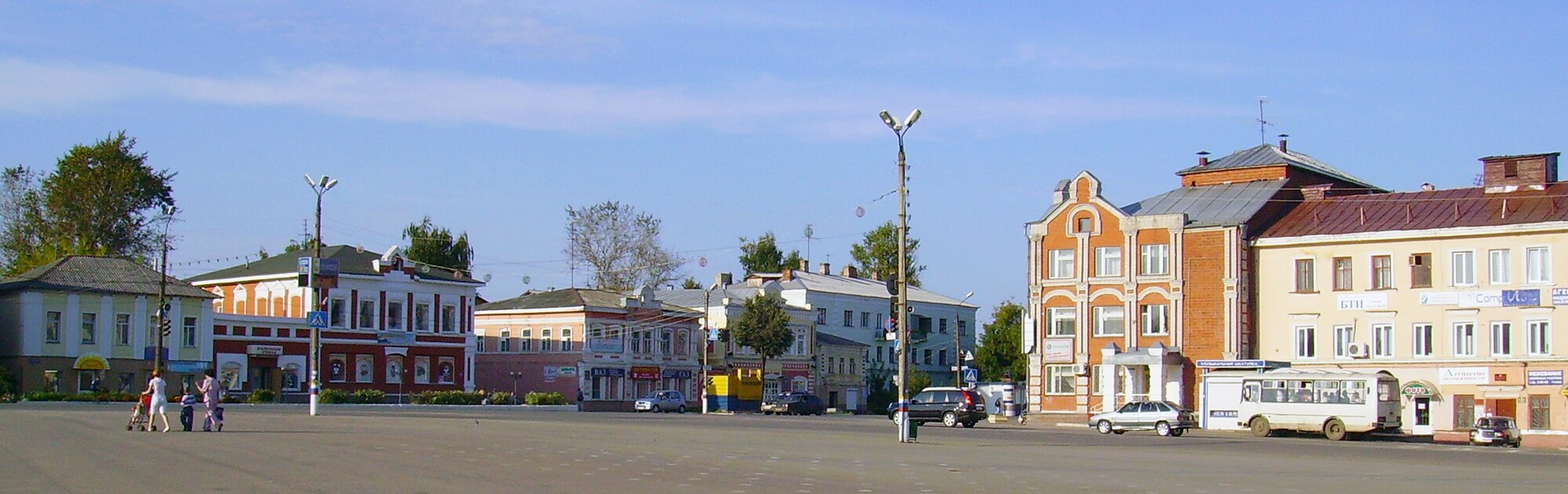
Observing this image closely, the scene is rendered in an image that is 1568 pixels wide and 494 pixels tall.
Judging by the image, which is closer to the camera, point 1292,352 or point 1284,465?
point 1284,465

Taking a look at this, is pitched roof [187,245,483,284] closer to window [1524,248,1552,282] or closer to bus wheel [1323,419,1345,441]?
bus wheel [1323,419,1345,441]

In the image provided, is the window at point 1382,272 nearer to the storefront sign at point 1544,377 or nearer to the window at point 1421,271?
the window at point 1421,271

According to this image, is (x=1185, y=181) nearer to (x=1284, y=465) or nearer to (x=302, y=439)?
(x=1284, y=465)

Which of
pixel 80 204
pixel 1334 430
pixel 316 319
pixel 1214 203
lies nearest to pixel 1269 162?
pixel 1214 203

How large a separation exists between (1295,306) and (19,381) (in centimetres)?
5521

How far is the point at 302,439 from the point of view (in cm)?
3225

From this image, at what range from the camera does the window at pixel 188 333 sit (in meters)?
77.1

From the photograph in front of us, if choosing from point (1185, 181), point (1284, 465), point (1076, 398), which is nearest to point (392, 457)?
point (1284, 465)

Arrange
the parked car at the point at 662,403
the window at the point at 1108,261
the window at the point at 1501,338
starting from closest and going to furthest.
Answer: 1. the window at the point at 1501,338
2. the window at the point at 1108,261
3. the parked car at the point at 662,403

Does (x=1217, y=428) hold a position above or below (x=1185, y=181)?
below

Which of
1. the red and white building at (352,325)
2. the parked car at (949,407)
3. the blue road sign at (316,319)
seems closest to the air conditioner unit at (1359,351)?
the parked car at (949,407)

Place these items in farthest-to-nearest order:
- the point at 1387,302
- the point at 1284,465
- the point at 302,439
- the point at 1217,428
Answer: the point at 1387,302, the point at 1217,428, the point at 302,439, the point at 1284,465

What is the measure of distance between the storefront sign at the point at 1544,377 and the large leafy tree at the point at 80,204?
70.8m

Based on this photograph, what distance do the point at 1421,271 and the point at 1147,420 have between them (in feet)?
47.4
